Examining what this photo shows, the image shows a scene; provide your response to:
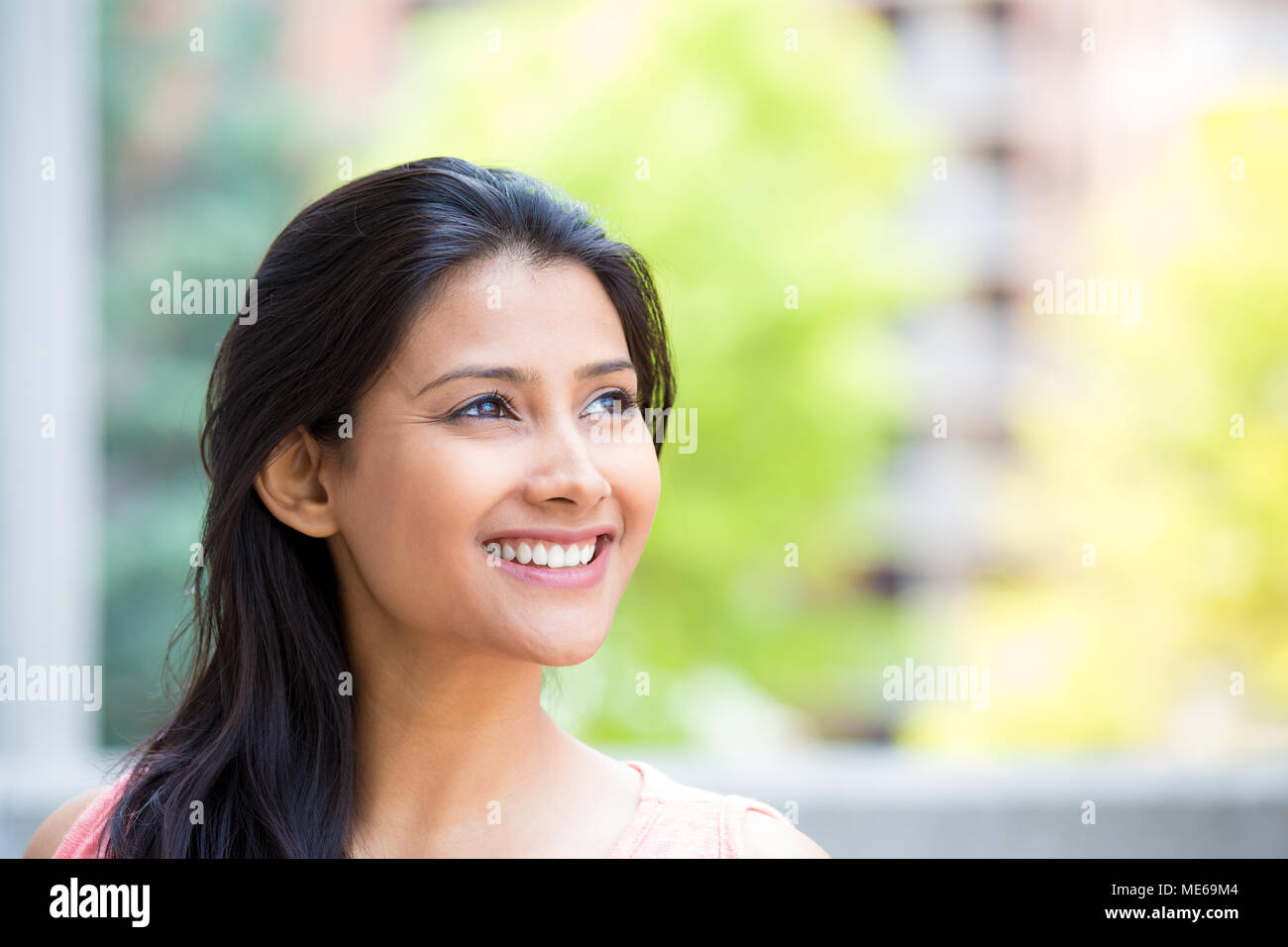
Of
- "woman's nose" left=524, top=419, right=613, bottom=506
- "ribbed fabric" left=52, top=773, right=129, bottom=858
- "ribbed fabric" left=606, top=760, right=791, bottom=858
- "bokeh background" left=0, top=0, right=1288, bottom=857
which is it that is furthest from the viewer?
"bokeh background" left=0, top=0, right=1288, bottom=857

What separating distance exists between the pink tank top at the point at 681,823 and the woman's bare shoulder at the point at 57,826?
13 centimetres

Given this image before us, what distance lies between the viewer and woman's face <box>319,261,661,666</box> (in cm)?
118

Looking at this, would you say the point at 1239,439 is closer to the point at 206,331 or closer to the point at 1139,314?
the point at 1139,314

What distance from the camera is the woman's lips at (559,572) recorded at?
1.19 m

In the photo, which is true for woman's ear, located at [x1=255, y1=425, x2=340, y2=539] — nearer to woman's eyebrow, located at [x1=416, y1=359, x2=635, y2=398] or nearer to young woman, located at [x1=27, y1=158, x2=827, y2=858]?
young woman, located at [x1=27, y1=158, x2=827, y2=858]

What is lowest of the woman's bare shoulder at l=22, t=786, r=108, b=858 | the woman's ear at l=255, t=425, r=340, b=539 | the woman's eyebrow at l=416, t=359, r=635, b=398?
the woman's bare shoulder at l=22, t=786, r=108, b=858

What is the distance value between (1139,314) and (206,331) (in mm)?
5998

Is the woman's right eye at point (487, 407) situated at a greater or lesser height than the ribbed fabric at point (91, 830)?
greater

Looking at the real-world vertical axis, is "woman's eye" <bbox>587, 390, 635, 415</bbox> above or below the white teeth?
above

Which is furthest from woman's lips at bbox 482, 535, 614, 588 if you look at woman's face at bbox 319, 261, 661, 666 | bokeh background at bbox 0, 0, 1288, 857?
bokeh background at bbox 0, 0, 1288, 857

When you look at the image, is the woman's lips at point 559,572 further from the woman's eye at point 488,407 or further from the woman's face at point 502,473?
the woman's eye at point 488,407

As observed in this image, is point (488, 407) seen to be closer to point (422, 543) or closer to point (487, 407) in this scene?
point (487, 407)

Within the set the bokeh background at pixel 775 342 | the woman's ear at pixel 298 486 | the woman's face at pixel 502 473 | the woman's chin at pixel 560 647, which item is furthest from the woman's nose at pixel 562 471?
the bokeh background at pixel 775 342

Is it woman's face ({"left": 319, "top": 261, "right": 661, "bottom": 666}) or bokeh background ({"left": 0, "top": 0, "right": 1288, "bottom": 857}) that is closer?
woman's face ({"left": 319, "top": 261, "right": 661, "bottom": 666})
